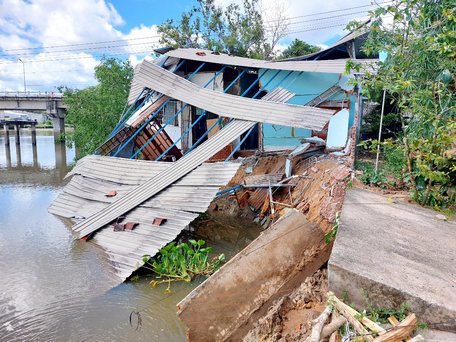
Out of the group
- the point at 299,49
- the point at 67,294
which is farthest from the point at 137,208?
the point at 299,49

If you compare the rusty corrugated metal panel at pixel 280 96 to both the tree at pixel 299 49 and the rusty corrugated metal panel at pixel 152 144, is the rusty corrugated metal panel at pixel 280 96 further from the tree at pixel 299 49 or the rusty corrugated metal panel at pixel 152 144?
the tree at pixel 299 49

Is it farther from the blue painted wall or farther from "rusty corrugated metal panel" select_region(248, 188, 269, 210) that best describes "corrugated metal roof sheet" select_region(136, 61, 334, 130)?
the blue painted wall

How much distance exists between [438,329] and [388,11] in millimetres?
4903

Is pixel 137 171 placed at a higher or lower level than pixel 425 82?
lower

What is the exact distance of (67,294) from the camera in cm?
→ 621

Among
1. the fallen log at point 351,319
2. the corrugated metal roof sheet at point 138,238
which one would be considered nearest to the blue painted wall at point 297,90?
the corrugated metal roof sheet at point 138,238

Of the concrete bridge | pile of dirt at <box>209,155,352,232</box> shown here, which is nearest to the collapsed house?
pile of dirt at <box>209,155,352,232</box>

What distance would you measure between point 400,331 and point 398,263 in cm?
96

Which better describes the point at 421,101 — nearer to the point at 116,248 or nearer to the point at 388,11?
the point at 388,11

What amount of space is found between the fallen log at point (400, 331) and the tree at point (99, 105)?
52.7 feet

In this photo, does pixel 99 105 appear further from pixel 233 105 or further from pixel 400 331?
pixel 400 331

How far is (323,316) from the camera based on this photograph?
260cm

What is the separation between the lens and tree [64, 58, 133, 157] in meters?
16.3

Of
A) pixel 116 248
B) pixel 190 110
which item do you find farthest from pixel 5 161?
pixel 116 248
